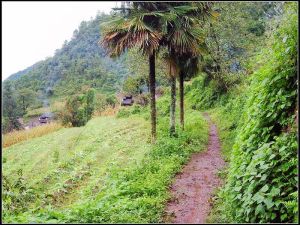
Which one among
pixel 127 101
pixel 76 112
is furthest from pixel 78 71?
pixel 76 112

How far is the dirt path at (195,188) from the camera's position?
6.52m

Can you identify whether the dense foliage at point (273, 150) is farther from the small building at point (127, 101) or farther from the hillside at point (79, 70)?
the hillside at point (79, 70)

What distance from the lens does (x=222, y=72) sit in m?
22.0

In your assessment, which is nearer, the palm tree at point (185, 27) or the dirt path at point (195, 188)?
the dirt path at point (195, 188)

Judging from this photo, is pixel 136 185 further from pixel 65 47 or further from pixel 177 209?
pixel 65 47

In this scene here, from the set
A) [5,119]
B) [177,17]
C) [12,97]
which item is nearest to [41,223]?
[177,17]

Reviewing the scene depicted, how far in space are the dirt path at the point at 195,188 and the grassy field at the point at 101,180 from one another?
0.23 meters

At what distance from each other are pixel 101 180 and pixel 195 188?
2915mm

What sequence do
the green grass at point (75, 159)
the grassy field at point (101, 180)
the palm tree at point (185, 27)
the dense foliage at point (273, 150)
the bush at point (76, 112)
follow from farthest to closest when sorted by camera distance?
1. the bush at point (76, 112)
2. the palm tree at point (185, 27)
3. the green grass at point (75, 159)
4. the grassy field at point (101, 180)
5. the dense foliage at point (273, 150)

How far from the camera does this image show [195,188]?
825 cm

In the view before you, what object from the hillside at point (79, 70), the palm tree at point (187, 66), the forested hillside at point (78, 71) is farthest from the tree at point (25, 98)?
the palm tree at point (187, 66)

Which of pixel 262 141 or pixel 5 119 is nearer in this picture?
pixel 262 141

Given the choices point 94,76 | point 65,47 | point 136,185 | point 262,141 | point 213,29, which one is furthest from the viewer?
point 65,47

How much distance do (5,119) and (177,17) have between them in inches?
1409
